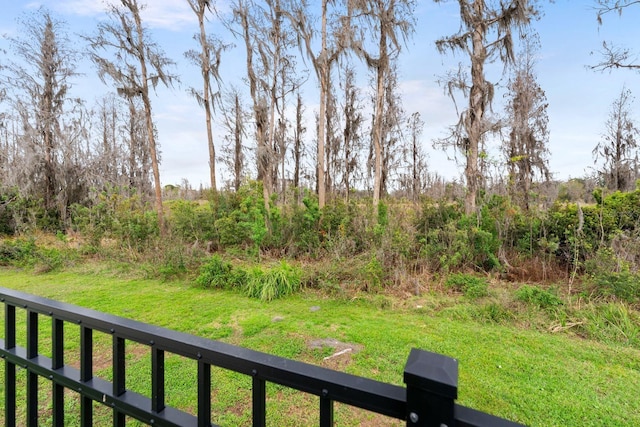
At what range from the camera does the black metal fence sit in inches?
22.0

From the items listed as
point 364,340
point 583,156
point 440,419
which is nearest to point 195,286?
point 364,340

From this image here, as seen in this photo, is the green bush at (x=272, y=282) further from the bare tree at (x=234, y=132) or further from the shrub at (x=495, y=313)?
the bare tree at (x=234, y=132)

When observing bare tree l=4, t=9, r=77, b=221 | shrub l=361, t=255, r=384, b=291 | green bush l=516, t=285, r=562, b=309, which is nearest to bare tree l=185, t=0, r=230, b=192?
bare tree l=4, t=9, r=77, b=221

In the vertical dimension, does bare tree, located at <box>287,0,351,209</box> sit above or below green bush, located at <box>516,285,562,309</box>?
above

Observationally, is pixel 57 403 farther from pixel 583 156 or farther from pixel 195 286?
pixel 583 156

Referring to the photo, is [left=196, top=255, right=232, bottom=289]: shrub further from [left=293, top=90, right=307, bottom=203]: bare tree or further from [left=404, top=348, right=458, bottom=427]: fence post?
[left=293, top=90, right=307, bottom=203]: bare tree

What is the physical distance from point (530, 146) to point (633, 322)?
1231 centimetres

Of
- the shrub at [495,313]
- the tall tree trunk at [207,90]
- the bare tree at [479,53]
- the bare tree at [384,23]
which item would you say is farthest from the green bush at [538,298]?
the tall tree trunk at [207,90]

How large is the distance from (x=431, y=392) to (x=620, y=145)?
2052 cm

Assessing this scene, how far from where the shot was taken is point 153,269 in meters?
5.70

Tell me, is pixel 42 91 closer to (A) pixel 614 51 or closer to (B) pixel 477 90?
(B) pixel 477 90

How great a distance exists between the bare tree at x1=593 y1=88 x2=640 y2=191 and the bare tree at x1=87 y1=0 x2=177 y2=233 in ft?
59.5

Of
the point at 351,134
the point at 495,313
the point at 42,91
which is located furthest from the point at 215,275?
the point at 351,134

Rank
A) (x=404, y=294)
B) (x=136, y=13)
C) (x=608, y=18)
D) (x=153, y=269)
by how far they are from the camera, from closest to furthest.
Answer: (x=404, y=294) → (x=153, y=269) → (x=608, y=18) → (x=136, y=13)
